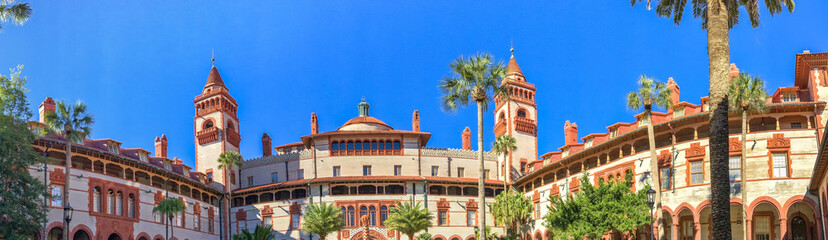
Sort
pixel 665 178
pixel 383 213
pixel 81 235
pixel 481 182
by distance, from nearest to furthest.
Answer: pixel 481 182 < pixel 665 178 < pixel 81 235 < pixel 383 213

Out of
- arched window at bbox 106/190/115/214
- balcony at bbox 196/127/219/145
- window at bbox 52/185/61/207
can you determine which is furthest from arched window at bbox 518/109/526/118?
window at bbox 52/185/61/207

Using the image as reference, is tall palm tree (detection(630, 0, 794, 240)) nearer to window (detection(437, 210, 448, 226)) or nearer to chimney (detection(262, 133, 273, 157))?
window (detection(437, 210, 448, 226))

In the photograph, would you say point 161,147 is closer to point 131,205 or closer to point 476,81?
point 131,205

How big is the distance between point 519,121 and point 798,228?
34467 millimetres

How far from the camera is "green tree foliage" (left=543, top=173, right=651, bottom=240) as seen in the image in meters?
47.7

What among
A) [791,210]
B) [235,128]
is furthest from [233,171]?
[791,210]

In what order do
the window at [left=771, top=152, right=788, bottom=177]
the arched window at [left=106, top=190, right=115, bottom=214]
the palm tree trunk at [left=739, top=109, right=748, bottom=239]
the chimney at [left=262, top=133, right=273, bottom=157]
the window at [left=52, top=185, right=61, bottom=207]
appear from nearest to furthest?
the palm tree trunk at [left=739, top=109, right=748, bottom=239] < the window at [left=771, top=152, right=788, bottom=177] < the window at [left=52, top=185, right=61, bottom=207] < the arched window at [left=106, top=190, right=115, bottom=214] < the chimney at [left=262, top=133, right=273, bottom=157]

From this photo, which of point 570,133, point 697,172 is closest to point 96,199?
point 697,172

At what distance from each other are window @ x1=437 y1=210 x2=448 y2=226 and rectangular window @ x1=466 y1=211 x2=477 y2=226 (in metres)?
2.28

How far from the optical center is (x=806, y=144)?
45.2 m

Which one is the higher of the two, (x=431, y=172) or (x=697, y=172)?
(x=431, y=172)

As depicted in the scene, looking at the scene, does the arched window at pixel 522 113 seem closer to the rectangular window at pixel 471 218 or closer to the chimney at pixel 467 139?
the chimney at pixel 467 139

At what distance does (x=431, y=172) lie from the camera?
259ft

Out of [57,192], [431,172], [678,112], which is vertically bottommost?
[57,192]
